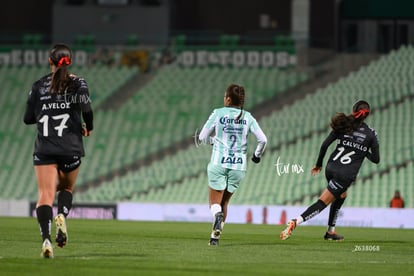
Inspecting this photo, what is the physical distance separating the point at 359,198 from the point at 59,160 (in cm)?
1927

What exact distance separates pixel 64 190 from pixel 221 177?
9.16ft

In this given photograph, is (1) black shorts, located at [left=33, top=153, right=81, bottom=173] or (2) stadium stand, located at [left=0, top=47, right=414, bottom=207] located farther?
(2) stadium stand, located at [left=0, top=47, right=414, bottom=207]

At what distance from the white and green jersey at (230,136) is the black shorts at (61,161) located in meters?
2.86

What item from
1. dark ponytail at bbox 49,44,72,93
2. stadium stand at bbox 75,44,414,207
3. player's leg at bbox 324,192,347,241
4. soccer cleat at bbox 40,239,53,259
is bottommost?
stadium stand at bbox 75,44,414,207

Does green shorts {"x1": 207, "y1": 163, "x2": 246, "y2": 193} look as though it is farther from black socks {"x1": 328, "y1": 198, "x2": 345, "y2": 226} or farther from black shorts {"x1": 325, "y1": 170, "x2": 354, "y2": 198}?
black socks {"x1": 328, "y1": 198, "x2": 345, "y2": 226}

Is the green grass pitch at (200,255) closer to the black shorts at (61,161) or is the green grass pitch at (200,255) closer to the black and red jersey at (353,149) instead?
the black shorts at (61,161)

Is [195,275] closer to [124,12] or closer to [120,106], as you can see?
[120,106]

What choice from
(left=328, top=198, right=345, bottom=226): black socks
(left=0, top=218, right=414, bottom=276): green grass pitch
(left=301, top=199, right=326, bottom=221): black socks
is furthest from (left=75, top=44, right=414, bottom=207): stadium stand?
(left=301, top=199, right=326, bottom=221): black socks

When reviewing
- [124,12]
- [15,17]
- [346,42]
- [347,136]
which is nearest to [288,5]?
[346,42]

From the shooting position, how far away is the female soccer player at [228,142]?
15.9 metres

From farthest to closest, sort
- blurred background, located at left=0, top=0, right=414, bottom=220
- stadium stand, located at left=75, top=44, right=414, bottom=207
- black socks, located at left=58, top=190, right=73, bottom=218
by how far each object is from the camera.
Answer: blurred background, located at left=0, top=0, right=414, bottom=220, stadium stand, located at left=75, top=44, right=414, bottom=207, black socks, located at left=58, top=190, right=73, bottom=218

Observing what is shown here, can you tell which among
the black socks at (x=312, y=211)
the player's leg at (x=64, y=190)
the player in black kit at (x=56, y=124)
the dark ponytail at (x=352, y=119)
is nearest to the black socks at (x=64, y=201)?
the player's leg at (x=64, y=190)

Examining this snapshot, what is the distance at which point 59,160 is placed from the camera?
43.7 feet

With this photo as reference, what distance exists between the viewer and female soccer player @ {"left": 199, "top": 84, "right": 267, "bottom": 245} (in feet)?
52.3
